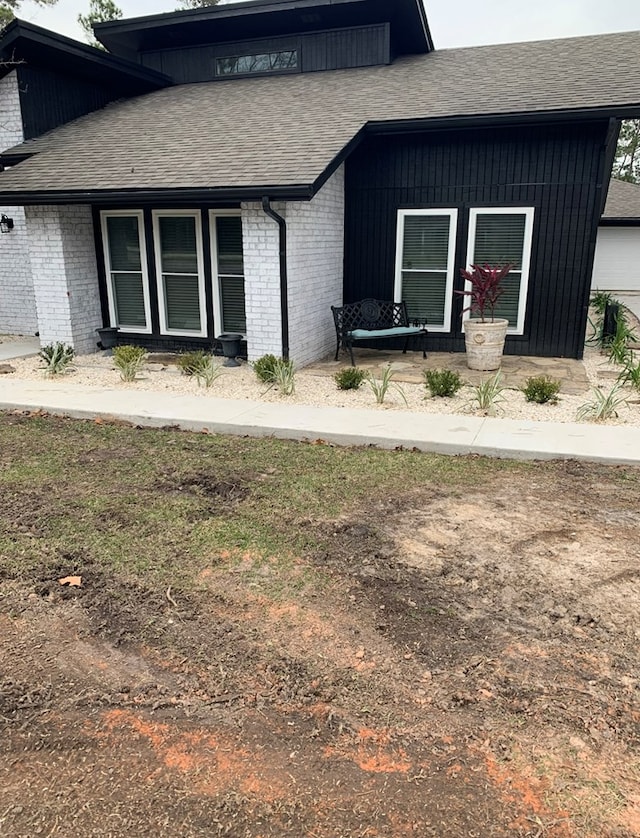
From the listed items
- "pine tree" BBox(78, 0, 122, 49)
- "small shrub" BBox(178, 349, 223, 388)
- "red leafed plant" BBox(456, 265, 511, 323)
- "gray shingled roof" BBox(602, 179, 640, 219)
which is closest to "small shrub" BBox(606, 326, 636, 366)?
"red leafed plant" BBox(456, 265, 511, 323)

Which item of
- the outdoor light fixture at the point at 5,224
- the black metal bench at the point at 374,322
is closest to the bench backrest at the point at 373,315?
the black metal bench at the point at 374,322

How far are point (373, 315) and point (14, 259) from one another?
263 inches

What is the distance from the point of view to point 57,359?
27.6ft

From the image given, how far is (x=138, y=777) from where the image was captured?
2100mm

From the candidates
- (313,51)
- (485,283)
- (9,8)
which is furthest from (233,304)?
(9,8)

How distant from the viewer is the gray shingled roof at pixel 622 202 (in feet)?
63.4

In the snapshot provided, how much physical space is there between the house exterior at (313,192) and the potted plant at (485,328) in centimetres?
99

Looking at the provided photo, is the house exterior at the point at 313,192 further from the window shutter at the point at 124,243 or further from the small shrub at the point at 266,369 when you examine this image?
the small shrub at the point at 266,369

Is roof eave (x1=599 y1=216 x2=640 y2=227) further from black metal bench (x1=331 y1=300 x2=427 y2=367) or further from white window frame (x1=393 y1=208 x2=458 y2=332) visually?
black metal bench (x1=331 y1=300 x2=427 y2=367)

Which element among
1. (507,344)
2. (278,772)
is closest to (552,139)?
(507,344)

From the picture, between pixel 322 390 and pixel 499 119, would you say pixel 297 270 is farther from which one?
pixel 499 119

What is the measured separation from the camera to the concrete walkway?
17.8ft

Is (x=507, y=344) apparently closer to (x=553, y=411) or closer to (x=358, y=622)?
(x=553, y=411)

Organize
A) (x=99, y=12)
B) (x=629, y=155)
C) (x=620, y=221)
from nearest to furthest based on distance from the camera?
(x=620, y=221) < (x=99, y=12) < (x=629, y=155)
